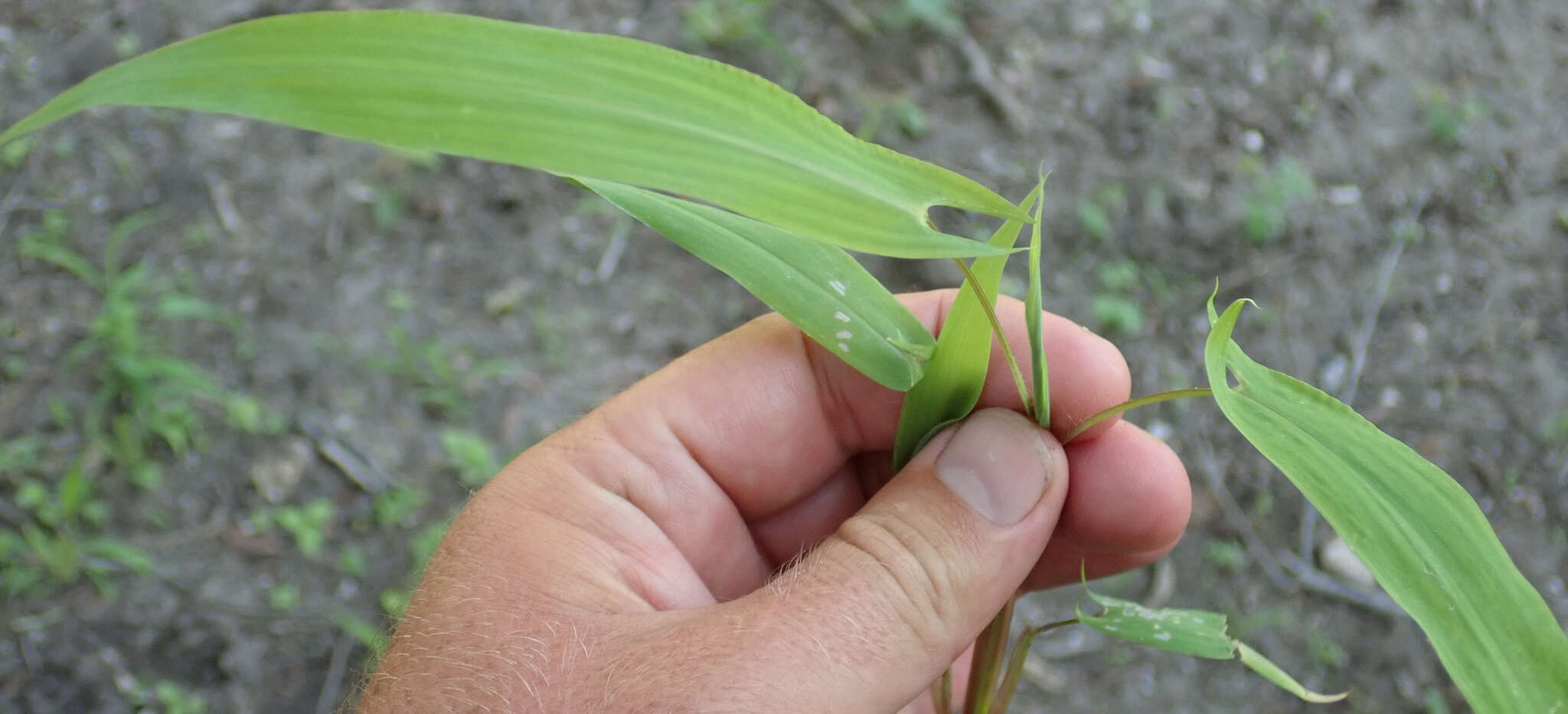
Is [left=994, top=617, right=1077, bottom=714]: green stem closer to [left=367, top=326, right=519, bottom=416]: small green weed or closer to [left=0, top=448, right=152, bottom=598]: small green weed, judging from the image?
[left=367, top=326, right=519, bottom=416]: small green weed

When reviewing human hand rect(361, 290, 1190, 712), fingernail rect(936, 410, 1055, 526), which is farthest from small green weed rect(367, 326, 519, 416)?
fingernail rect(936, 410, 1055, 526)

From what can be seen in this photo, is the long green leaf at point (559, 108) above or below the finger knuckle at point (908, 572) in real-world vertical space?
above

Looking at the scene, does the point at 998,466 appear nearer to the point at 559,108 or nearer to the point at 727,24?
the point at 559,108

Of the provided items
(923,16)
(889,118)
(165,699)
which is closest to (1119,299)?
(889,118)

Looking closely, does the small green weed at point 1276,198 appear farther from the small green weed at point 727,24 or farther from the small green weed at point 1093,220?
the small green weed at point 727,24

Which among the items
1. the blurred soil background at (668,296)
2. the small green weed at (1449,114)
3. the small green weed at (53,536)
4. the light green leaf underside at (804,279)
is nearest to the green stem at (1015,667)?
the light green leaf underside at (804,279)

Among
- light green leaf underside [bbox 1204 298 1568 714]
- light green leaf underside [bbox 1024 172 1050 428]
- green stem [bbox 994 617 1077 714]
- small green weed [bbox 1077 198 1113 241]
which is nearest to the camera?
light green leaf underside [bbox 1204 298 1568 714]

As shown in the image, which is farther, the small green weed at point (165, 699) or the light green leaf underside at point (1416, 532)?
the small green weed at point (165, 699)

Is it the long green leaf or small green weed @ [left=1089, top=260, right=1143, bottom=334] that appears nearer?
the long green leaf

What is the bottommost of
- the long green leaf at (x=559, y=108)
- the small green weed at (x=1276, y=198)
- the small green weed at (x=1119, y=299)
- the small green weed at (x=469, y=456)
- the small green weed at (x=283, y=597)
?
the small green weed at (x=283, y=597)
